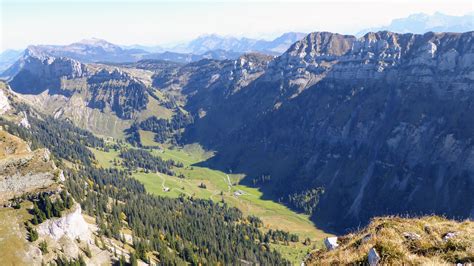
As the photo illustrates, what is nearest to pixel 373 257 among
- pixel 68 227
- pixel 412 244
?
pixel 412 244

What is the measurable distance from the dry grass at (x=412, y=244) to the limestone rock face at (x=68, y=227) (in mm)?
133450

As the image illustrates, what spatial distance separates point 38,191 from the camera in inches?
6176

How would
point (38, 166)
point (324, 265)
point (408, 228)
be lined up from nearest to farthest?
point (324, 265), point (408, 228), point (38, 166)

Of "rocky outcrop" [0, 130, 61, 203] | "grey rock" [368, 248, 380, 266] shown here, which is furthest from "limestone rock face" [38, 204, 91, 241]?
"grey rock" [368, 248, 380, 266]

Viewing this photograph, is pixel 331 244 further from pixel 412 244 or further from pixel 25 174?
pixel 25 174

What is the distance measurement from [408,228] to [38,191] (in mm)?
155355

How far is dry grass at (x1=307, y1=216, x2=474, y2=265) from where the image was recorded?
26844 millimetres

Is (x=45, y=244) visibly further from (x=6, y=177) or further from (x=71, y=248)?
(x=6, y=177)

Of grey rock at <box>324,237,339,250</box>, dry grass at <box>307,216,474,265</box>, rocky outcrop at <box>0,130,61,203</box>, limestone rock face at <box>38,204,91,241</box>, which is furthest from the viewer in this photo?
rocky outcrop at <box>0,130,61,203</box>

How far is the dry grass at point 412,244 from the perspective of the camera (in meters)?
26.8

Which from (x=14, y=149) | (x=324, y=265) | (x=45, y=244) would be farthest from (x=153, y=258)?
(x=324, y=265)

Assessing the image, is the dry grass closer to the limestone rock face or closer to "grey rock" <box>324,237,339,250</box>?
"grey rock" <box>324,237,339,250</box>

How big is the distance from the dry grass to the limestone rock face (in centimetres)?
13345

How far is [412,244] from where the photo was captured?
29.9 metres
